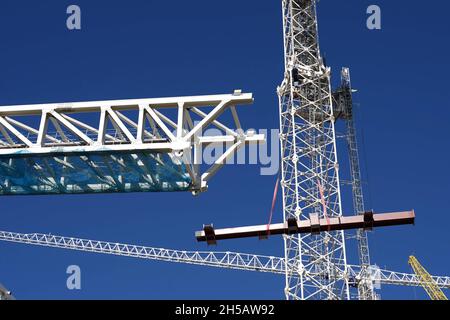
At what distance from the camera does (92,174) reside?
3144cm

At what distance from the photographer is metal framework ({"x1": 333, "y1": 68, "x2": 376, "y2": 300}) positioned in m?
81.1

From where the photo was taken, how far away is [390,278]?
9619 centimetres

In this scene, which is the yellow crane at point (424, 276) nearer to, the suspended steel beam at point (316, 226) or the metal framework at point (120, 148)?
the suspended steel beam at point (316, 226)

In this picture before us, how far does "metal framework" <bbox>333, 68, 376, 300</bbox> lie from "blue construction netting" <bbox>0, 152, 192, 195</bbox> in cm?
5109

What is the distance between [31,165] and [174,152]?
619 centimetres

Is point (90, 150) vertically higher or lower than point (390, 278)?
lower

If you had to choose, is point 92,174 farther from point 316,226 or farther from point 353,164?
point 353,164

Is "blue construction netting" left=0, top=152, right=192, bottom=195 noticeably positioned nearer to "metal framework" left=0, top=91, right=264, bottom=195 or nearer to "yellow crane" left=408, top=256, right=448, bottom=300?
"metal framework" left=0, top=91, right=264, bottom=195

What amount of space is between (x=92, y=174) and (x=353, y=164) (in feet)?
198

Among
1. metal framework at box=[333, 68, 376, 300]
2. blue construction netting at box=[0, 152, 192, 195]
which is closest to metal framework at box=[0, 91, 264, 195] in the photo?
blue construction netting at box=[0, 152, 192, 195]

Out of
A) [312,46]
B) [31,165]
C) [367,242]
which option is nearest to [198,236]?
[31,165]

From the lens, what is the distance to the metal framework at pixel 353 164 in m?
81.1

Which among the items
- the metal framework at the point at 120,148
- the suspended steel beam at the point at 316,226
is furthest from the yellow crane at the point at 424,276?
the metal framework at the point at 120,148
